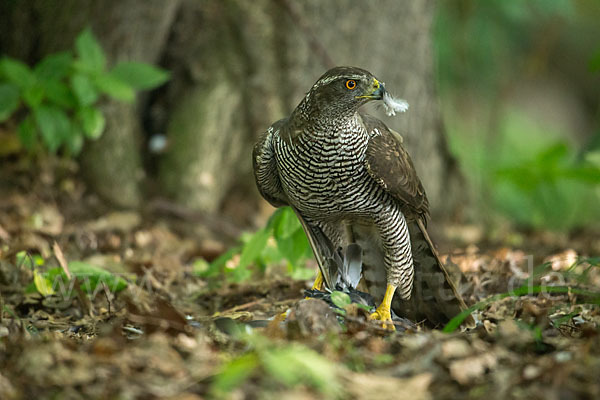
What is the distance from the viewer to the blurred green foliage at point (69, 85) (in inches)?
219

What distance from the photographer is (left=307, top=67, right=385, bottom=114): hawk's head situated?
379 centimetres

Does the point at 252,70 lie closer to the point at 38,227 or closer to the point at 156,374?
the point at 38,227

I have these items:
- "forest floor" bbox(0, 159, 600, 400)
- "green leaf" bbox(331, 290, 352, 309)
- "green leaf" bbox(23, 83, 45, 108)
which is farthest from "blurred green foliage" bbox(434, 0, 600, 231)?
"green leaf" bbox(23, 83, 45, 108)

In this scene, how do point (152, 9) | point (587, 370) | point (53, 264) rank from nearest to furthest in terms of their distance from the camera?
point (587, 370) → point (53, 264) → point (152, 9)

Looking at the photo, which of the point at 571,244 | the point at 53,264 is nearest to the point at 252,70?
the point at 53,264

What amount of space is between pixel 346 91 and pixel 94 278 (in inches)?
75.7

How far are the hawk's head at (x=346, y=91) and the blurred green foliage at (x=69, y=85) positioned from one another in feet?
7.25

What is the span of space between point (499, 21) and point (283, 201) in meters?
8.23

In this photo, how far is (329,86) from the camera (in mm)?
3799

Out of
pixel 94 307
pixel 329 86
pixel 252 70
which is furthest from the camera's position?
pixel 252 70

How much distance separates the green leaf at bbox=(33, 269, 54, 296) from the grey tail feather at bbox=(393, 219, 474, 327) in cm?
210

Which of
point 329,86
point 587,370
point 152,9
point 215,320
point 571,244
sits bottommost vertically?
point 571,244

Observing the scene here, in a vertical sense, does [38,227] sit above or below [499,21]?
below

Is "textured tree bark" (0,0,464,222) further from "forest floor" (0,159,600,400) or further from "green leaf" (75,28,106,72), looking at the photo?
"forest floor" (0,159,600,400)
